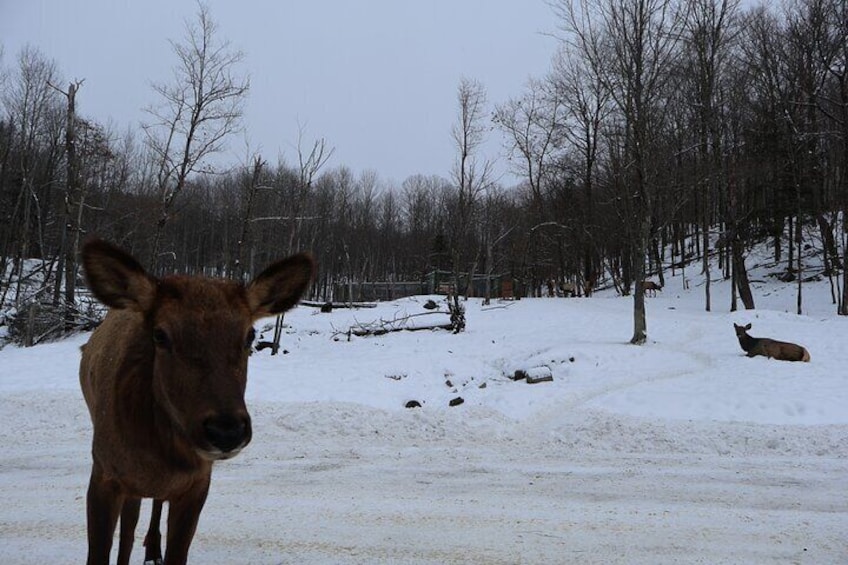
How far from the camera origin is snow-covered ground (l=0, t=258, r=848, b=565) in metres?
4.34

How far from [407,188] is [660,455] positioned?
7445 cm

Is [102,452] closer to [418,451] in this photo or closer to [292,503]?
[292,503]

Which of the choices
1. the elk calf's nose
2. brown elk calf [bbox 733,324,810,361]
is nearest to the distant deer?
brown elk calf [bbox 733,324,810,361]

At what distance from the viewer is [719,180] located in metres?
28.5

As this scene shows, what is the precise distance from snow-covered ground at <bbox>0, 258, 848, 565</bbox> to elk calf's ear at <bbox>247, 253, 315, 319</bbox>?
7.40 ft

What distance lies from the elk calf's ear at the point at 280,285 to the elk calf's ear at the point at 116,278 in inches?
16.5

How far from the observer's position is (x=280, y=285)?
2.63m

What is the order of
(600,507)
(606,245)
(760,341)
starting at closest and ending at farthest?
(600,507)
(760,341)
(606,245)

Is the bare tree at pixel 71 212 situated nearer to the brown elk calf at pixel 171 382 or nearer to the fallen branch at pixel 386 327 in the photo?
the fallen branch at pixel 386 327

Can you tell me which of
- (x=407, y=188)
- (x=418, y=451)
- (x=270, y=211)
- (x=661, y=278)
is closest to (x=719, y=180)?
(x=661, y=278)

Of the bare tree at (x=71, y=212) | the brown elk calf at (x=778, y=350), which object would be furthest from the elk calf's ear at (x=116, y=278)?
the bare tree at (x=71, y=212)

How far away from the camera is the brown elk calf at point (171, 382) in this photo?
202 cm

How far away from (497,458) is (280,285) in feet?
19.3

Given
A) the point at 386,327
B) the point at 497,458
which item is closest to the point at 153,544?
the point at 497,458
